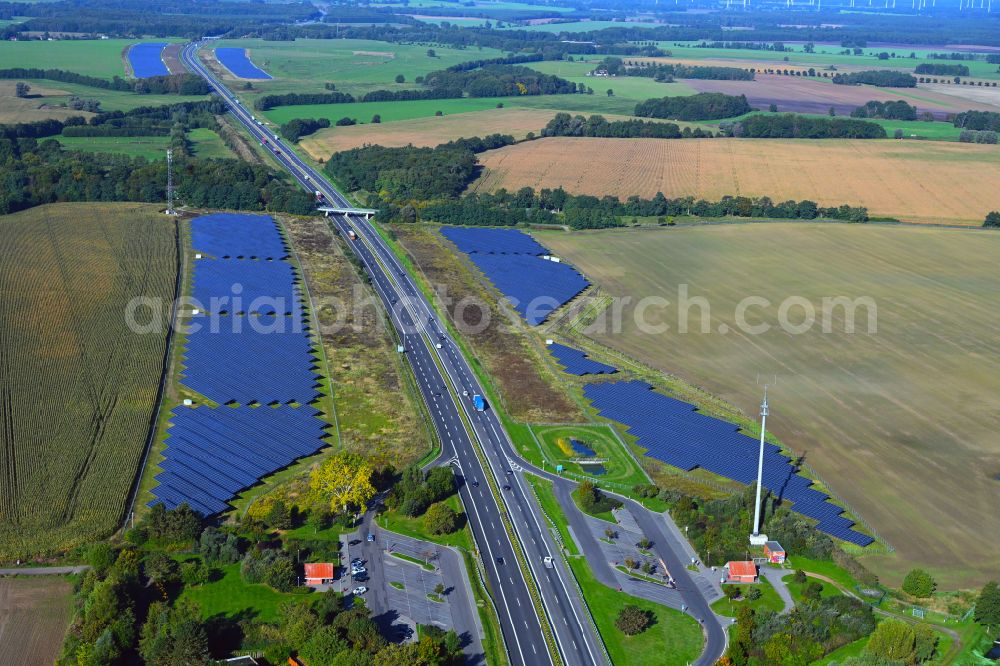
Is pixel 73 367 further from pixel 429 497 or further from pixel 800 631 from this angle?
pixel 800 631

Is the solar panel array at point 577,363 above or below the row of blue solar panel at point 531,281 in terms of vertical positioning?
below

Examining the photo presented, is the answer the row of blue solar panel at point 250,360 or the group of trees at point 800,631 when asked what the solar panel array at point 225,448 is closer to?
the row of blue solar panel at point 250,360

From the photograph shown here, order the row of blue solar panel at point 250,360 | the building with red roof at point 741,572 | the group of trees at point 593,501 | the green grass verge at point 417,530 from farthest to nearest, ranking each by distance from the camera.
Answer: the row of blue solar panel at point 250,360 < the group of trees at point 593,501 < the green grass verge at point 417,530 < the building with red roof at point 741,572

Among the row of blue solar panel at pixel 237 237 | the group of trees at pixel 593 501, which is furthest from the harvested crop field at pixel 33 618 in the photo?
the row of blue solar panel at pixel 237 237

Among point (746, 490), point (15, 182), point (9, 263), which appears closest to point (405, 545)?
point (746, 490)

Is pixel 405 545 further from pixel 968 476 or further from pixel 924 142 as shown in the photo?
pixel 924 142

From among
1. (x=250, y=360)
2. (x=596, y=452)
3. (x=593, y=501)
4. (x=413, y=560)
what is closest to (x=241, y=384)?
(x=250, y=360)

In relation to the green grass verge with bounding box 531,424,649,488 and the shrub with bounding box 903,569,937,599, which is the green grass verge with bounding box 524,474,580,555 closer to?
the green grass verge with bounding box 531,424,649,488

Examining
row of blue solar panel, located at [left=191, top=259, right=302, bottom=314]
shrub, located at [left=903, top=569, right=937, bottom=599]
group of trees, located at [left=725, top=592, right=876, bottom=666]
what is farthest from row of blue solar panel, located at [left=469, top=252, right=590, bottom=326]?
group of trees, located at [left=725, top=592, right=876, bottom=666]
